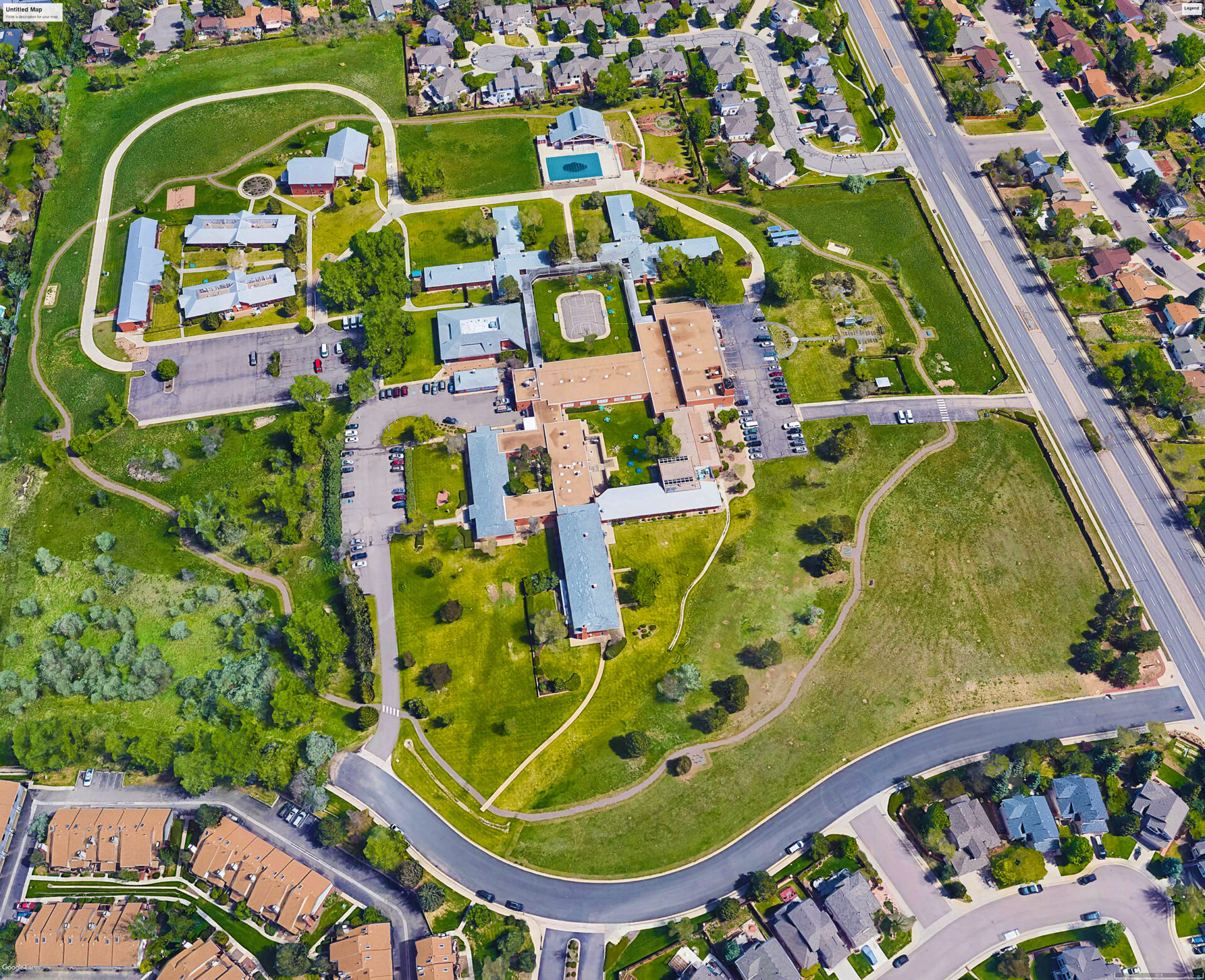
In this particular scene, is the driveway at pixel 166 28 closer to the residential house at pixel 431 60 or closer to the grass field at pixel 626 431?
the residential house at pixel 431 60

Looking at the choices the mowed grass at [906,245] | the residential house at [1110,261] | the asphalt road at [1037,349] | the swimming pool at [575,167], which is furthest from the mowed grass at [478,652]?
the residential house at [1110,261]

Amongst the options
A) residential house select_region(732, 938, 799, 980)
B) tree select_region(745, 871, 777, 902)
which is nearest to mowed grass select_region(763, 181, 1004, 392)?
tree select_region(745, 871, 777, 902)

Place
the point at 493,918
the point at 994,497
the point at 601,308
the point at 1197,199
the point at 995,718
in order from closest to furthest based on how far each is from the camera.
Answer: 1. the point at 493,918
2. the point at 995,718
3. the point at 994,497
4. the point at 601,308
5. the point at 1197,199

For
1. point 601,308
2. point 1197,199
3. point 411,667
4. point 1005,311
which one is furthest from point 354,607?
point 1197,199

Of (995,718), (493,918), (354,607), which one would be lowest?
(493,918)

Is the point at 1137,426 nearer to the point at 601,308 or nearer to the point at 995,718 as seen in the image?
the point at 995,718

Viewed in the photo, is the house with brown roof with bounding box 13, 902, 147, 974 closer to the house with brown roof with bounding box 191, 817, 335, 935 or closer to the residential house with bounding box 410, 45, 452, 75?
the house with brown roof with bounding box 191, 817, 335, 935

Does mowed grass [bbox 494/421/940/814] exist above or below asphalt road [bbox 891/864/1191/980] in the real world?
above
